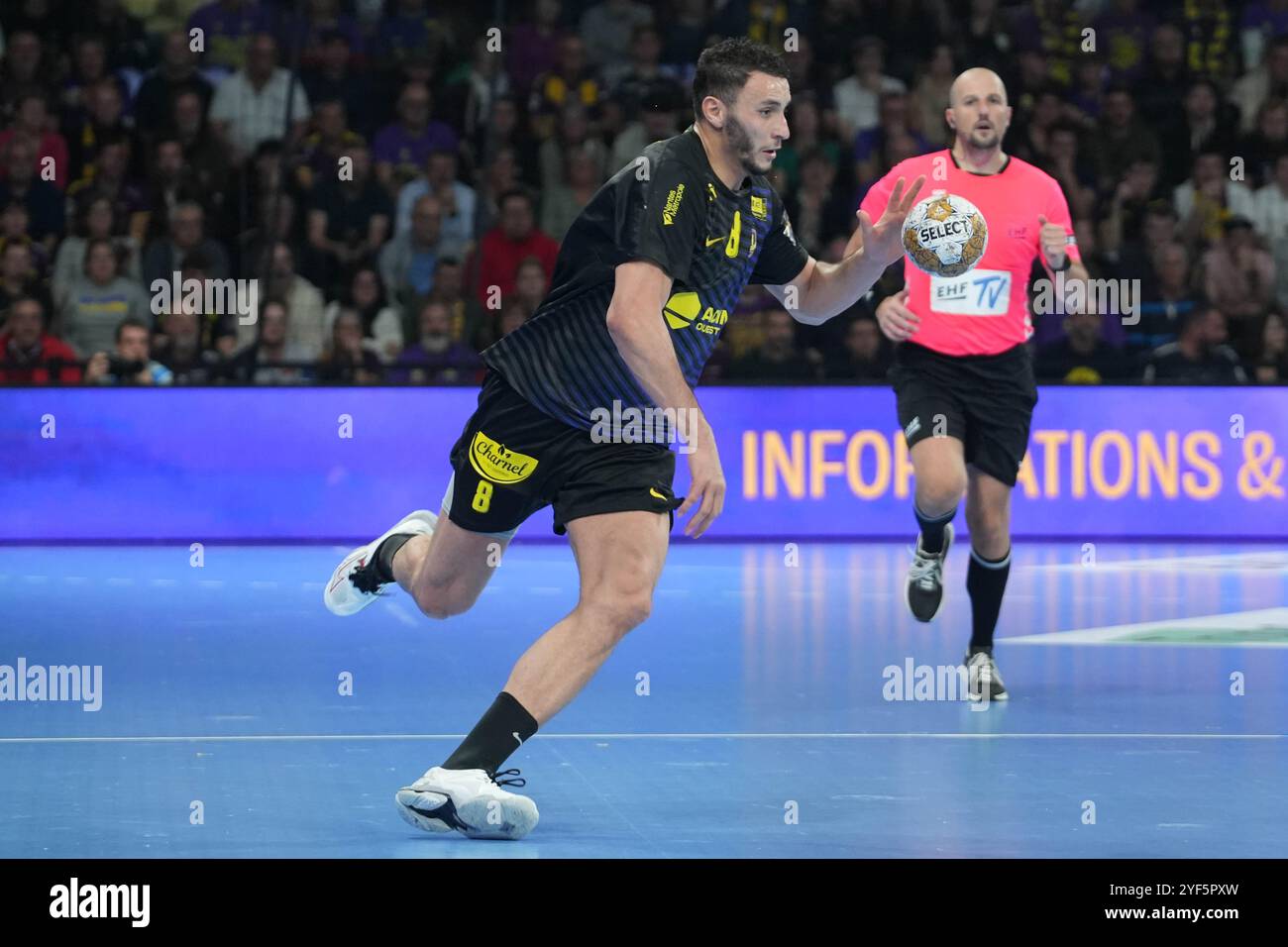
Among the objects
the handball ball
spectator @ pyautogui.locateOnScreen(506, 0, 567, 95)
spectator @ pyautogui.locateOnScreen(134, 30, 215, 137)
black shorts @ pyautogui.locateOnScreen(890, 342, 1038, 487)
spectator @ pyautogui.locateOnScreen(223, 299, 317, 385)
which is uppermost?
spectator @ pyautogui.locateOnScreen(506, 0, 567, 95)

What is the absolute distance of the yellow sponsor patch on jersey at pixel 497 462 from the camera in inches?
237

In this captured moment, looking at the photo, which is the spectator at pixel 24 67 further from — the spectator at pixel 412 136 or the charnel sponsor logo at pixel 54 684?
the charnel sponsor logo at pixel 54 684

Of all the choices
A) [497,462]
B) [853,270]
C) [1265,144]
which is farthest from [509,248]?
[497,462]

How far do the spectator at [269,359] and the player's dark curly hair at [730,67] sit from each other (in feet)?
28.8

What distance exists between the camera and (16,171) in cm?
1606

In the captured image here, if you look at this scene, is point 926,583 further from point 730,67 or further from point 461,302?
point 461,302

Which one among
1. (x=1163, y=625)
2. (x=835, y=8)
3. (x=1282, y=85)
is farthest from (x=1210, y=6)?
(x=1163, y=625)

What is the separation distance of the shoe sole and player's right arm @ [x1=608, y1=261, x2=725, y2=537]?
0.95 meters

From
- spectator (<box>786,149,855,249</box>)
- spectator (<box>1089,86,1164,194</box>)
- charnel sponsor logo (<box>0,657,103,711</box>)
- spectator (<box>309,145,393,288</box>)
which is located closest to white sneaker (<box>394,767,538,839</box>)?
charnel sponsor logo (<box>0,657,103,711</box>)

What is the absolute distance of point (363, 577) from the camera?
7281 mm

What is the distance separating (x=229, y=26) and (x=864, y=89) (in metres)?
5.57

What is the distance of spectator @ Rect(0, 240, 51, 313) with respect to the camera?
1484 cm

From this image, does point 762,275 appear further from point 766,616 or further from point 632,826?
point 766,616

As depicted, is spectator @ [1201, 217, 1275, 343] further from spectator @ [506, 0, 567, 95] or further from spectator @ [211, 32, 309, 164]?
spectator @ [211, 32, 309, 164]
